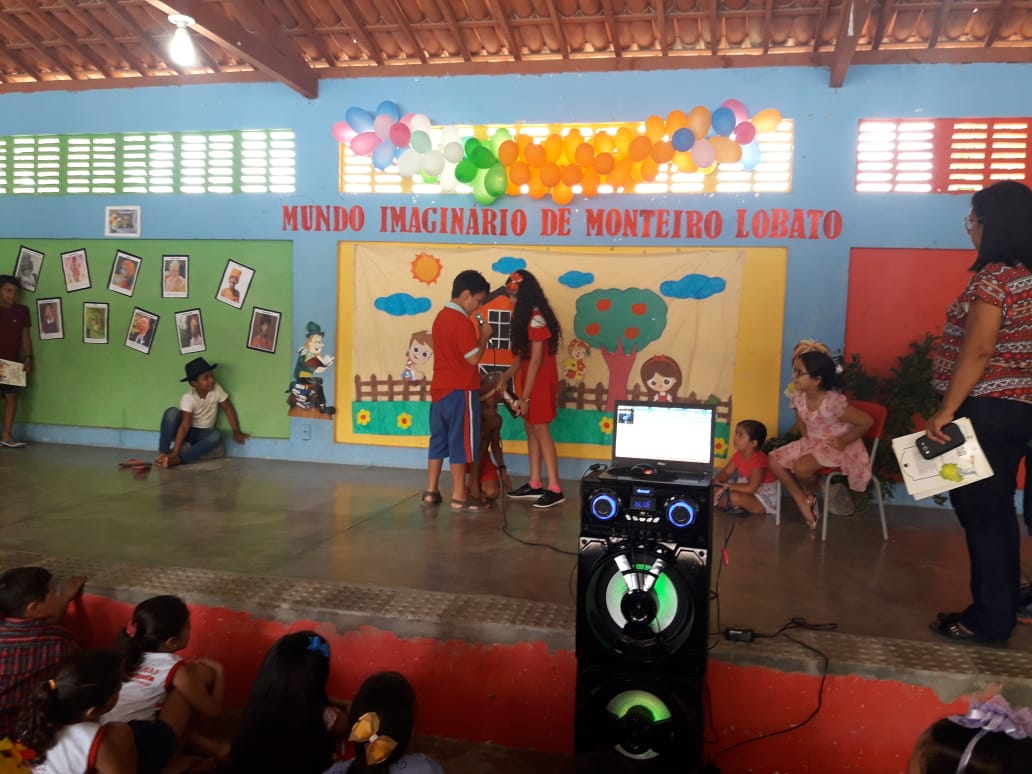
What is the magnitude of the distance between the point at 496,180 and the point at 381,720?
4673mm

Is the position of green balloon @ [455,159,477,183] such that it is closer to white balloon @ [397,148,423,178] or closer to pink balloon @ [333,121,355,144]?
white balloon @ [397,148,423,178]

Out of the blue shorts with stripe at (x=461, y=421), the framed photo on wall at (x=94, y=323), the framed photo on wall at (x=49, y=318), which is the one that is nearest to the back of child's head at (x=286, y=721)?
the blue shorts with stripe at (x=461, y=421)

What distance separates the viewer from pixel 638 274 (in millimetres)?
6215

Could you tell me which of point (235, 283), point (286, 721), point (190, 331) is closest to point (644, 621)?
point (286, 721)

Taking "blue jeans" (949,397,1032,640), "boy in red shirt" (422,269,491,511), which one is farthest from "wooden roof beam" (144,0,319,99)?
"blue jeans" (949,397,1032,640)

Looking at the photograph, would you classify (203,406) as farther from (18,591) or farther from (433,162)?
(18,591)

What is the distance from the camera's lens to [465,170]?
19.8 ft

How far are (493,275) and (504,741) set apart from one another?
4.02 metres

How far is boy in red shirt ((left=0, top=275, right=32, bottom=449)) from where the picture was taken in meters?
7.26

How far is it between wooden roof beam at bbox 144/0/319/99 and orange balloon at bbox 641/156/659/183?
9.61 feet

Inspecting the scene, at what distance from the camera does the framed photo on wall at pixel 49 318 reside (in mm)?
7540

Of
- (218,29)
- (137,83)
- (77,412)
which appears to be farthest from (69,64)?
(77,412)

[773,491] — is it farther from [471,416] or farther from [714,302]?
[471,416]

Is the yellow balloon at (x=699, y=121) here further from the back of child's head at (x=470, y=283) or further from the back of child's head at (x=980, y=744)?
the back of child's head at (x=980, y=744)
